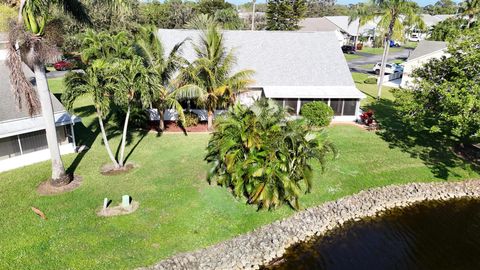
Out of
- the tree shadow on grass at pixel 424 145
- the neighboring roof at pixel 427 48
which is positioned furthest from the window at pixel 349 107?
the neighboring roof at pixel 427 48

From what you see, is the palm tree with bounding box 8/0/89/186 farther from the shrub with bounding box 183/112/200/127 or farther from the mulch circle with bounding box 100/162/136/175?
the shrub with bounding box 183/112/200/127

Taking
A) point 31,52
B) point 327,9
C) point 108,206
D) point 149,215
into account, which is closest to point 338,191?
point 149,215

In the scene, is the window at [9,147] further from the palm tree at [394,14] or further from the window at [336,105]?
the palm tree at [394,14]

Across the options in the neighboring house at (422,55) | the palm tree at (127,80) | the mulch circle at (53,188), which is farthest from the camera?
the neighboring house at (422,55)

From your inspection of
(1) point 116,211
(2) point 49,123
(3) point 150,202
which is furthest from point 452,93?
(2) point 49,123

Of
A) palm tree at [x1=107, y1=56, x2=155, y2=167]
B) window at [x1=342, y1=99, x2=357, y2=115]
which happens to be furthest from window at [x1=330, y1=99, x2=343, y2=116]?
palm tree at [x1=107, y1=56, x2=155, y2=167]

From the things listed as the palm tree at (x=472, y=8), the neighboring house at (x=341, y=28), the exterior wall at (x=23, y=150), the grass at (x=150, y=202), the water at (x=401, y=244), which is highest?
the palm tree at (x=472, y=8)

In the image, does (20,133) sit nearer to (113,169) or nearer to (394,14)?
(113,169)
